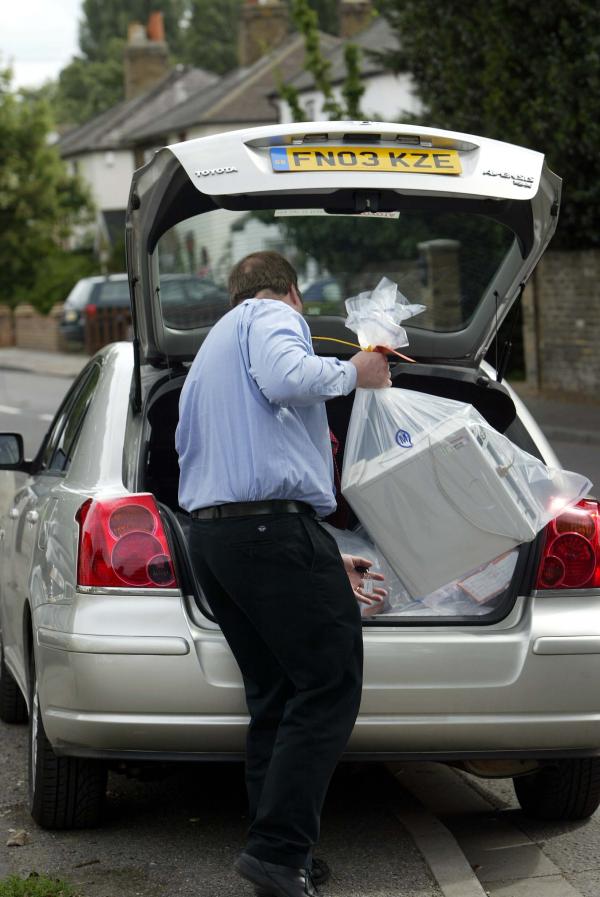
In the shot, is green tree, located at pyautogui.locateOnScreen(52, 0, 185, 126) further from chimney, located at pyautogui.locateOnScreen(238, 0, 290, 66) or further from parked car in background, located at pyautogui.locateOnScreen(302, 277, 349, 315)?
parked car in background, located at pyautogui.locateOnScreen(302, 277, 349, 315)

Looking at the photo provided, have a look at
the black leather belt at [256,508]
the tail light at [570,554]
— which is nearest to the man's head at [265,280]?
the black leather belt at [256,508]

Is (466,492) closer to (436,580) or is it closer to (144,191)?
(436,580)

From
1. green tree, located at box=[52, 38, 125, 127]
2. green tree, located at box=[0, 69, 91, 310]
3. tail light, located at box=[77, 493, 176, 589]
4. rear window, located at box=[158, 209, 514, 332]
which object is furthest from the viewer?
green tree, located at box=[52, 38, 125, 127]

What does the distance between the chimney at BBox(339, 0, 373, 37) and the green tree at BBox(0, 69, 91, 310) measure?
12.3m

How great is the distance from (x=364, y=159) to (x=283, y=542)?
130 centimetres

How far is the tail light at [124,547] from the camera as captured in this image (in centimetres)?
430

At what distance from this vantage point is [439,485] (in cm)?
434

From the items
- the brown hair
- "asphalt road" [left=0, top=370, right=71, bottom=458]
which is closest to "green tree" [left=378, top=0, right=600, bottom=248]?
"asphalt road" [left=0, top=370, right=71, bottom=458]

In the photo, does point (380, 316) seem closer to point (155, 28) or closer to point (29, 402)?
point (29, 402)

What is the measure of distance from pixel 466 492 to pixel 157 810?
156 cm

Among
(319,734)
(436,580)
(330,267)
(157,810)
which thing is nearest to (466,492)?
(436,580)

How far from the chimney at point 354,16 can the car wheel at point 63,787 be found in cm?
5027

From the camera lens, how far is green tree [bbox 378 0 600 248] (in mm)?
17812

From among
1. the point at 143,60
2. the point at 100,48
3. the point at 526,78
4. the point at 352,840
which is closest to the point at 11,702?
the point at 352,840
